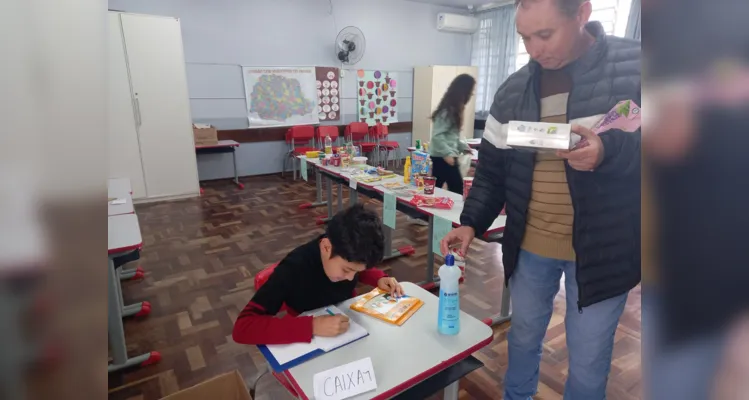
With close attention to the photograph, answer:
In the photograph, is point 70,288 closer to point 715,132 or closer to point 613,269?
point 715,132

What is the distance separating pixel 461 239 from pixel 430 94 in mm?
6107

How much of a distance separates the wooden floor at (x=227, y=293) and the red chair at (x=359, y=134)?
1893 mm

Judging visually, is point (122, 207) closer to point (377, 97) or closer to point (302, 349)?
point (302, 349)

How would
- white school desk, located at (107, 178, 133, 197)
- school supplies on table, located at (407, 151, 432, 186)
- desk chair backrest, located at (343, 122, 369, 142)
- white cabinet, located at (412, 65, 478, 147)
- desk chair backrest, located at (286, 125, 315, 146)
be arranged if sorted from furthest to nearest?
white cabinet, located at (412, 65, 478, 147) → desk chair backrest, located at (343, 122, 369, 142) → desk chair backrest, located at (286, 125, 315, 146) → school supplies on table, located at (407, 151, 432, 186) → white school desk, located at (107, 178, 133, 197)

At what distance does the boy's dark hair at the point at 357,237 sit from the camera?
Answer: 4.16 ft

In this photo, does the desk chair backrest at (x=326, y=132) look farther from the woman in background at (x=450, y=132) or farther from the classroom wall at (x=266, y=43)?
the woman in background at (x=450, y=132)

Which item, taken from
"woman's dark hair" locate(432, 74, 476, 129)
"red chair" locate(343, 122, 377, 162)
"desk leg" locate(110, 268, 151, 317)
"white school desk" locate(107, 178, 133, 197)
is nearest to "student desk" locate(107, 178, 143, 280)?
"white school desk" locate(107, 178, 133, 197)

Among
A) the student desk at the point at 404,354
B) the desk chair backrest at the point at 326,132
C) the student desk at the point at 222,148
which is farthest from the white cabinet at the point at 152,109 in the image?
the student desk at the point at 404,354

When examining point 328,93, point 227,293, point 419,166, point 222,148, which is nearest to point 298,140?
point 328,93

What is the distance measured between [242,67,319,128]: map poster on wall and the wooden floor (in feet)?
5.37

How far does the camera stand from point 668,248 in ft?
0.46

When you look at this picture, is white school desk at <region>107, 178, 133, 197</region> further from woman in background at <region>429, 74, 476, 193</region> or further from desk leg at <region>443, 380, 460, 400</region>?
desk leg at <region>443, 380, 460, 400</region>

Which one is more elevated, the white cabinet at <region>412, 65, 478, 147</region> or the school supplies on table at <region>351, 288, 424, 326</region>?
the white cabinet at <region>412, 65, 478, 147</region>

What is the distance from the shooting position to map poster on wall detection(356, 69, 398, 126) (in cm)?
682
